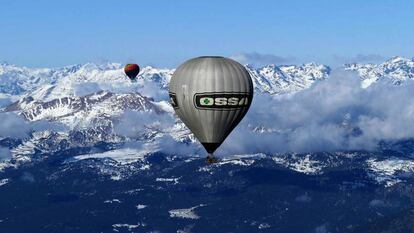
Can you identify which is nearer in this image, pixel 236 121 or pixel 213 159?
pixel 213 159

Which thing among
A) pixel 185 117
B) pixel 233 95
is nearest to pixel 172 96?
pixel 185 117

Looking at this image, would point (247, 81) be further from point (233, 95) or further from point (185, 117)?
point (185, 117)

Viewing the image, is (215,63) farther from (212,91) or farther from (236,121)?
(236,121)

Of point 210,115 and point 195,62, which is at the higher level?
point 195,62

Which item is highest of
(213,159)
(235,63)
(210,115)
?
(235,63)

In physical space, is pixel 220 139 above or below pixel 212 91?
below

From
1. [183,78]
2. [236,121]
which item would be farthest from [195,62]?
[236,121]
